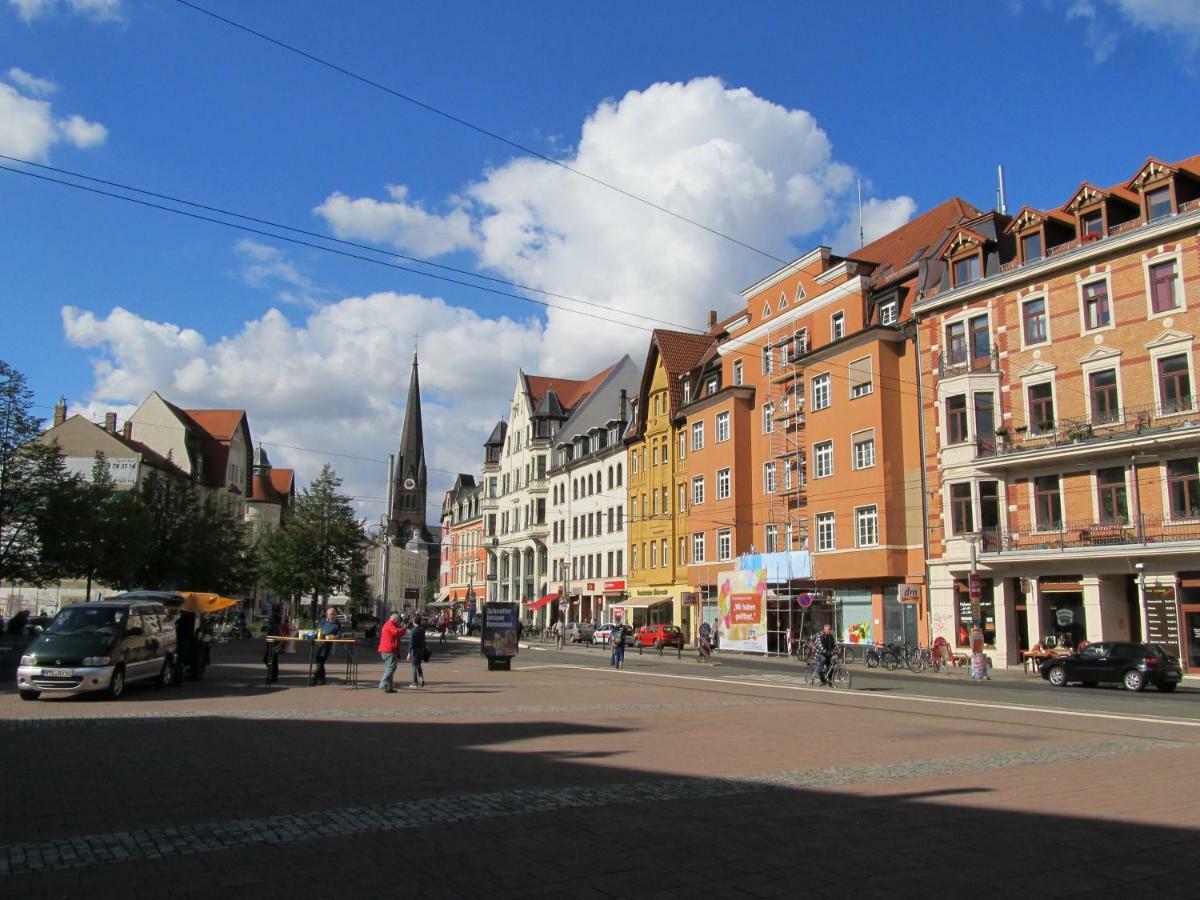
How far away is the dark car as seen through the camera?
1812cm

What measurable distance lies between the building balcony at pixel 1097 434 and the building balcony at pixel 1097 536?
2.61 metres

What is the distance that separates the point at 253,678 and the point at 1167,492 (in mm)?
29780

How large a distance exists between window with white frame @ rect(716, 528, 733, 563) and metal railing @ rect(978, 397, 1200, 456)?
1787 centimetres

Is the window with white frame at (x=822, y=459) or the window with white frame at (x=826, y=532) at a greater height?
the window with white frame at (x=822, y=459)

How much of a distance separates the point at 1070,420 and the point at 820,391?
43.6 feet

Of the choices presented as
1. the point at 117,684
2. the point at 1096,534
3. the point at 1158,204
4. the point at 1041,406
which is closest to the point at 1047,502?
the point at 1096,534

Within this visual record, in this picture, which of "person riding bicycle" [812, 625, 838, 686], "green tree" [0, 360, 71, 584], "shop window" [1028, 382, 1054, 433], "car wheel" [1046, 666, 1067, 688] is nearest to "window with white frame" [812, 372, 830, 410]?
"shop window" [1028, 382, 1054, 433]

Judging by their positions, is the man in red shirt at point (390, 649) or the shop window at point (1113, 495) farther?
the shop window at point (1113, 495)

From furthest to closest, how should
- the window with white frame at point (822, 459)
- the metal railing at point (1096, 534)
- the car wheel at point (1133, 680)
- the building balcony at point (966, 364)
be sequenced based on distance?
the window with white frame at point (822, 459) < the building balcony at point (966, 364) < the metal railing at point (1096, 534) < the car wheel at point (1133, 680)

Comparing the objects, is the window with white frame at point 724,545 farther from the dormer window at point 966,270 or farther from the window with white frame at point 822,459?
the dormer window at point 966,270

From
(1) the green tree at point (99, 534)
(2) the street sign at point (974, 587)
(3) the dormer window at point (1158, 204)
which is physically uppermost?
(3) the dormer window at point (1158, 204)

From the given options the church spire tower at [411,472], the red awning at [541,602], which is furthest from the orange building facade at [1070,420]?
the church spire tower at [411,472]

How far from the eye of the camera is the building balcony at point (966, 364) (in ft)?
127

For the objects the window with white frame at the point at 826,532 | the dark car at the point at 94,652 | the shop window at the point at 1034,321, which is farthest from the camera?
the window with white frame at the point at 826,532
